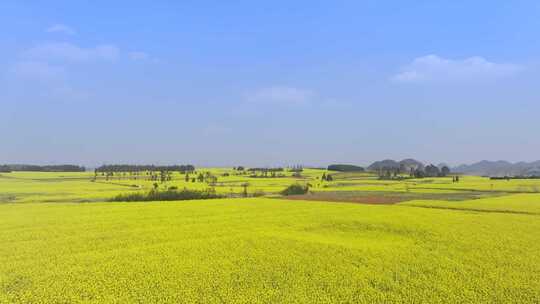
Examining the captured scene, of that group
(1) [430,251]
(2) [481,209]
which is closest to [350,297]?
(1) [430,251]

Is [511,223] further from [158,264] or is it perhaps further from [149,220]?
[149,220]

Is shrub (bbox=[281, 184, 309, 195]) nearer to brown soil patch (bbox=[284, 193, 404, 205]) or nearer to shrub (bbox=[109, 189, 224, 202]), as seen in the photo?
brown soil patch (bbox=[284, 193, 404, 205])

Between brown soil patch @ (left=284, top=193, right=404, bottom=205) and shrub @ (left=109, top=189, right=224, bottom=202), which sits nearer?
brown soil patch @ (left=284, top=193, right=404, bottom=205)

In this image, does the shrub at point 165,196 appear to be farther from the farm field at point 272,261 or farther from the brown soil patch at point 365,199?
the farm field at point 272,261

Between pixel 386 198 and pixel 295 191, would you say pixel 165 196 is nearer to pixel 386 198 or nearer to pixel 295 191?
pixel 295 191

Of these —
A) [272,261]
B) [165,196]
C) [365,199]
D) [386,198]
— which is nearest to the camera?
[272,261]

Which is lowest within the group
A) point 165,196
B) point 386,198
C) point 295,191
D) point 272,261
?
point 386,198

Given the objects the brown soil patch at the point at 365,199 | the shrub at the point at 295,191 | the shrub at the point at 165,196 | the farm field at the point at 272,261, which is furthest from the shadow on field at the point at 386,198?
the farm field at the point at 272,261

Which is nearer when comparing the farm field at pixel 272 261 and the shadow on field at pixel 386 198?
the farm field at pixel 272 261

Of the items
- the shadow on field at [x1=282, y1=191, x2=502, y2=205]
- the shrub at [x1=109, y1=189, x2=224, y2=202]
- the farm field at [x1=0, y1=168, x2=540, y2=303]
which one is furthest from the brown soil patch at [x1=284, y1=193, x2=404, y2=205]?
the farm field at [x1=0, y1=168, x2=540, y2=303]

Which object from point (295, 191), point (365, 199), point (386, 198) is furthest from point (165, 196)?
point (386, 198)

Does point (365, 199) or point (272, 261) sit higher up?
point (272, 261)

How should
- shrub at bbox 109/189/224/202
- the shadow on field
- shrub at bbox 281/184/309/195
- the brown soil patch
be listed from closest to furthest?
the brown soil patch → the shadow on field → shrub at bbox 109/189/224/202 → shrub at bbox 281/184/309/195

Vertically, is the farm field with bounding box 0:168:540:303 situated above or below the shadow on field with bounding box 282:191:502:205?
above
